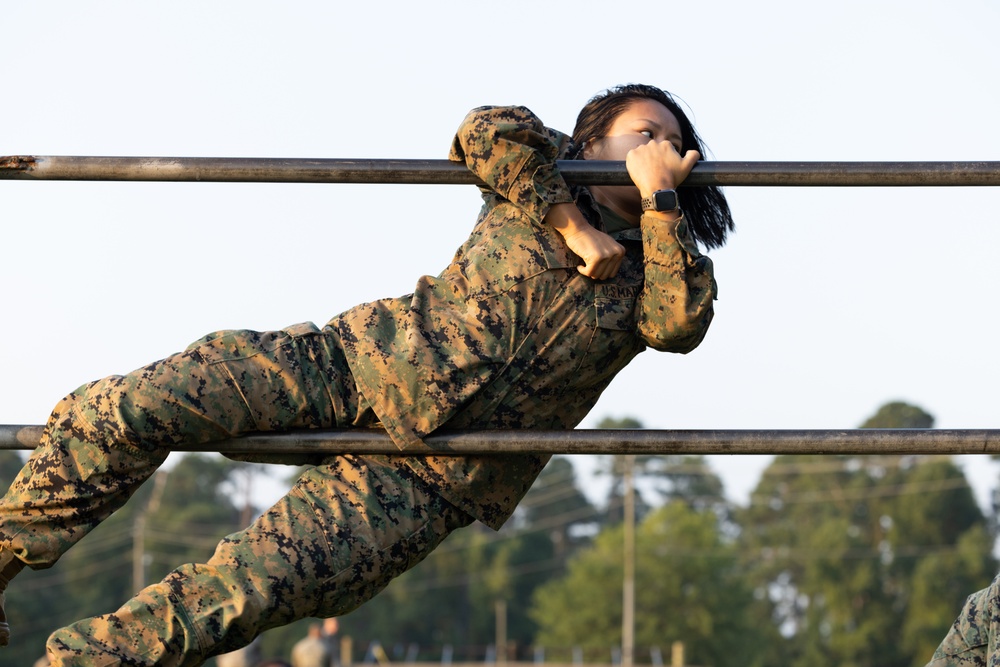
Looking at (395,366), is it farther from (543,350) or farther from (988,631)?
(988,631)

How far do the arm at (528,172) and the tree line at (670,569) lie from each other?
48653 millimetres

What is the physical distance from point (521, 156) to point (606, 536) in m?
58.4

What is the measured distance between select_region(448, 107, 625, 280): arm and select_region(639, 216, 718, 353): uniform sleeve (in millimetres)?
86

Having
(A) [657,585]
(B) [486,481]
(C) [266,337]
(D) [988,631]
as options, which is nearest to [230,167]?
(C) [266,337]

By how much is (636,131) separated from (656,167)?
1.31 ft

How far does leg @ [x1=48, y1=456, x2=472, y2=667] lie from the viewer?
8.48ft

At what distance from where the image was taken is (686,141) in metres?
3.34

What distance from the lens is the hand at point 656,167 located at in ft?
9.17

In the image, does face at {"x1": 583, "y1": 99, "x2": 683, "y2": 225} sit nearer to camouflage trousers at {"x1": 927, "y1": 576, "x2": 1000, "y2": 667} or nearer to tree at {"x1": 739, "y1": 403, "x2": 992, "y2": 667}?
camouflage trousers at {"x1": 927, "y1": 576, "x2": 1000, "y2": 667}

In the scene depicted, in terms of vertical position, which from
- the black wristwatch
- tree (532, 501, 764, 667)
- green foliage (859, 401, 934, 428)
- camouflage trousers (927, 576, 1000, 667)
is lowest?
camouflage trousers (927, 576, 1000, 667)

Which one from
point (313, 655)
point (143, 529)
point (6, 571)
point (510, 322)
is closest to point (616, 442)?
point (510, 322)

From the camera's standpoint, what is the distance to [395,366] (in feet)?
9.14

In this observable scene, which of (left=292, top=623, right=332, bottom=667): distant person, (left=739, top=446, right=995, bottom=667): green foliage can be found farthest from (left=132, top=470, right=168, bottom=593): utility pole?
(left=292, top=623, right=332, bottom=667): distant person

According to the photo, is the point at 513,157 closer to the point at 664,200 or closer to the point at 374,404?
the point at 664,200
